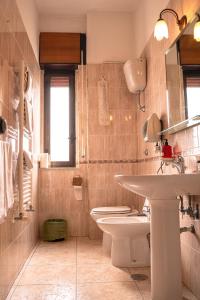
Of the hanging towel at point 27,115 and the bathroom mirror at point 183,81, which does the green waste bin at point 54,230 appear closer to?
the hanging towel at point 27,115

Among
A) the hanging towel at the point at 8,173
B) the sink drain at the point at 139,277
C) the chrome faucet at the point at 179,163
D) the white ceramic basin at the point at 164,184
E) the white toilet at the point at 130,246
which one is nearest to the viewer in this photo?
the white ceramic basin at the point at 164,184

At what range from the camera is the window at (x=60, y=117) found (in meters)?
3.52

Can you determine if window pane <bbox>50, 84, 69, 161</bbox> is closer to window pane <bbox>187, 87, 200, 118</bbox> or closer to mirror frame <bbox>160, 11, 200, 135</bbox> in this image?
mirror frame <bbox>160, 11, 200, 135</bbox>

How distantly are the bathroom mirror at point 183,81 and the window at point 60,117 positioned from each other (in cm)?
159

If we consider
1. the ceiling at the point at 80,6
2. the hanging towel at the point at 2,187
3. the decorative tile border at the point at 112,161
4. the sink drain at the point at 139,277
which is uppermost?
the ceiling at the point at 80,6

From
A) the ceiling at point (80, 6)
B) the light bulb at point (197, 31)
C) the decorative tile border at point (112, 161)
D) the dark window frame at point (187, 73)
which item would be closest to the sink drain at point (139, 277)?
the dark window frame at point (187, 73)

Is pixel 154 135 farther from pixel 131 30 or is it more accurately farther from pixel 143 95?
pixel 131 30

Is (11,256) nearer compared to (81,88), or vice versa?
(11,256)

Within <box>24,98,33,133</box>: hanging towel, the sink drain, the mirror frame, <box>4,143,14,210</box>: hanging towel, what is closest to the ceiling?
the mirror frame

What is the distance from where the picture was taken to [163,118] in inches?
94.6

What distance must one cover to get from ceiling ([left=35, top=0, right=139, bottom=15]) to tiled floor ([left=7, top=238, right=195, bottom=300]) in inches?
109

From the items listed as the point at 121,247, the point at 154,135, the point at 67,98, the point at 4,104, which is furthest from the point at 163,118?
the point at 67,98

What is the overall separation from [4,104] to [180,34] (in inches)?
51.8

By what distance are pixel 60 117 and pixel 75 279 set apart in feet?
6.76
